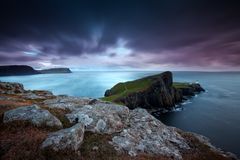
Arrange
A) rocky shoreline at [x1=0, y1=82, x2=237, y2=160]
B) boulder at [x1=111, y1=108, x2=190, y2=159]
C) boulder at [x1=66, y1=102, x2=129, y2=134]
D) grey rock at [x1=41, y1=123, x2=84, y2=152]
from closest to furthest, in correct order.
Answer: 1. grey rock at [x1=41, y1=123, x2=84, y2=152]
2. rocky shoreline at [x1=0, y1=82, x2=237, y2=160]
3. boulder at [x1=111, y1=108, x2=190, y2=159]
4. boulder at [x1=66, y1=102, x2=129, y2=134]

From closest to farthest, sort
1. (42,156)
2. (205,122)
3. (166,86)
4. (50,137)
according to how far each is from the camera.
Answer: (42,156) → (50,137) → (205,122) → (166,86)

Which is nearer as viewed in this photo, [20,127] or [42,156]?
[42,156]

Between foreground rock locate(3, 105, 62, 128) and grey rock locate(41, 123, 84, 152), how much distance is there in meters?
3.34

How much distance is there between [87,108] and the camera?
58.3 ft

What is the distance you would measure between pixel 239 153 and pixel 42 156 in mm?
49967

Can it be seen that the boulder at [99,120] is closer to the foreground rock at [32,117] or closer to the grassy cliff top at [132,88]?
the foreground rock at [32,117]

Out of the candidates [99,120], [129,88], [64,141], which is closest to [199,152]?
[99,120]

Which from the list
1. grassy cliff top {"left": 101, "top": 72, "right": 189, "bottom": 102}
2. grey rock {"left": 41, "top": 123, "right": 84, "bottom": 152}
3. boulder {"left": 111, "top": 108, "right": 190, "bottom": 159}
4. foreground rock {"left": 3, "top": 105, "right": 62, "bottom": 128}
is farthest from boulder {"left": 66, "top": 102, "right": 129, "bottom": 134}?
grassy cliff top {"left": 101, "top": 72, "right": 189, "bottom": 102}

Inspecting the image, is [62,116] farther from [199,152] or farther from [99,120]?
[199,152]

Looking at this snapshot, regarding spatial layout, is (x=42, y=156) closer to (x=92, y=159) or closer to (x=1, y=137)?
(x=92, y=159)

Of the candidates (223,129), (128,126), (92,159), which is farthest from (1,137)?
(223,129)

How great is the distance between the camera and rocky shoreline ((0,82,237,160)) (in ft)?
31.8

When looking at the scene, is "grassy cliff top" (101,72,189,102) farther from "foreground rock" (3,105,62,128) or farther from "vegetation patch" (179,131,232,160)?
"foreground rock" (3,105,62,128)

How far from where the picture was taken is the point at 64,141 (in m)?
9.83
